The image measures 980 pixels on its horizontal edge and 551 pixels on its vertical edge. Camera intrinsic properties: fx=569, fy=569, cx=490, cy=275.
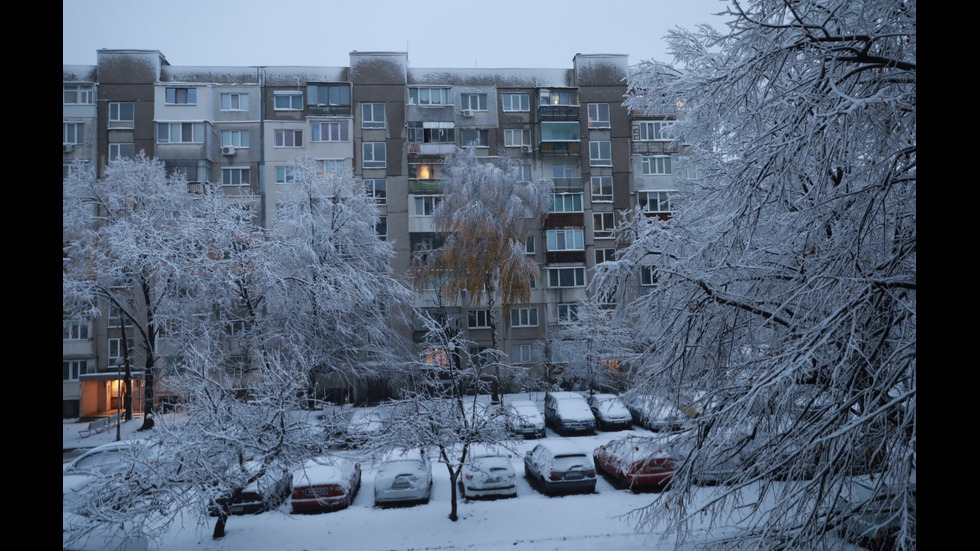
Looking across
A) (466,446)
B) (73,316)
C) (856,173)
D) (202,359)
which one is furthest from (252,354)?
(856,173)

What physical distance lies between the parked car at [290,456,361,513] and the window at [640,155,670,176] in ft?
70.9

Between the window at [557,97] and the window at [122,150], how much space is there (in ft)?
63.2

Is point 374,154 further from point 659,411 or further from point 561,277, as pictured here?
point 659,411

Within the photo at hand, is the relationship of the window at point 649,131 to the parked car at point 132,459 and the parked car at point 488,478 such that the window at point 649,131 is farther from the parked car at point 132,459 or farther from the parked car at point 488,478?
the parked car at point 132,459

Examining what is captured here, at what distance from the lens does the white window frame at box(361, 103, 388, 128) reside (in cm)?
2750

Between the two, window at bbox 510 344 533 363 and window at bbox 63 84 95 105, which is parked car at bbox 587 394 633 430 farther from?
window at bbox 63 84 95 105

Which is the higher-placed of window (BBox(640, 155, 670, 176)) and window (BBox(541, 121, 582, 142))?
window (BBox(541, 121, 582, 142))

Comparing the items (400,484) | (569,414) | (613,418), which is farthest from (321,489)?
(613,418)

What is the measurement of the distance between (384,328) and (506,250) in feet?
17.8

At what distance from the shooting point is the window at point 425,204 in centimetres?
2717

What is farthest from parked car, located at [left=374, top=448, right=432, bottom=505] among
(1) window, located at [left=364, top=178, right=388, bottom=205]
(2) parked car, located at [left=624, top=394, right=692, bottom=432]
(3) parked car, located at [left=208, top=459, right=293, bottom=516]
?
(1) window, located at [left=364, top=178, right=388, bottom=205]

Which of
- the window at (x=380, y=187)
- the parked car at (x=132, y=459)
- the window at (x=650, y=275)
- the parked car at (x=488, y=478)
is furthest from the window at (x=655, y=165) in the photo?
the parked car at (x=132, y=459)

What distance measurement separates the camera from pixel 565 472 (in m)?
12.0
